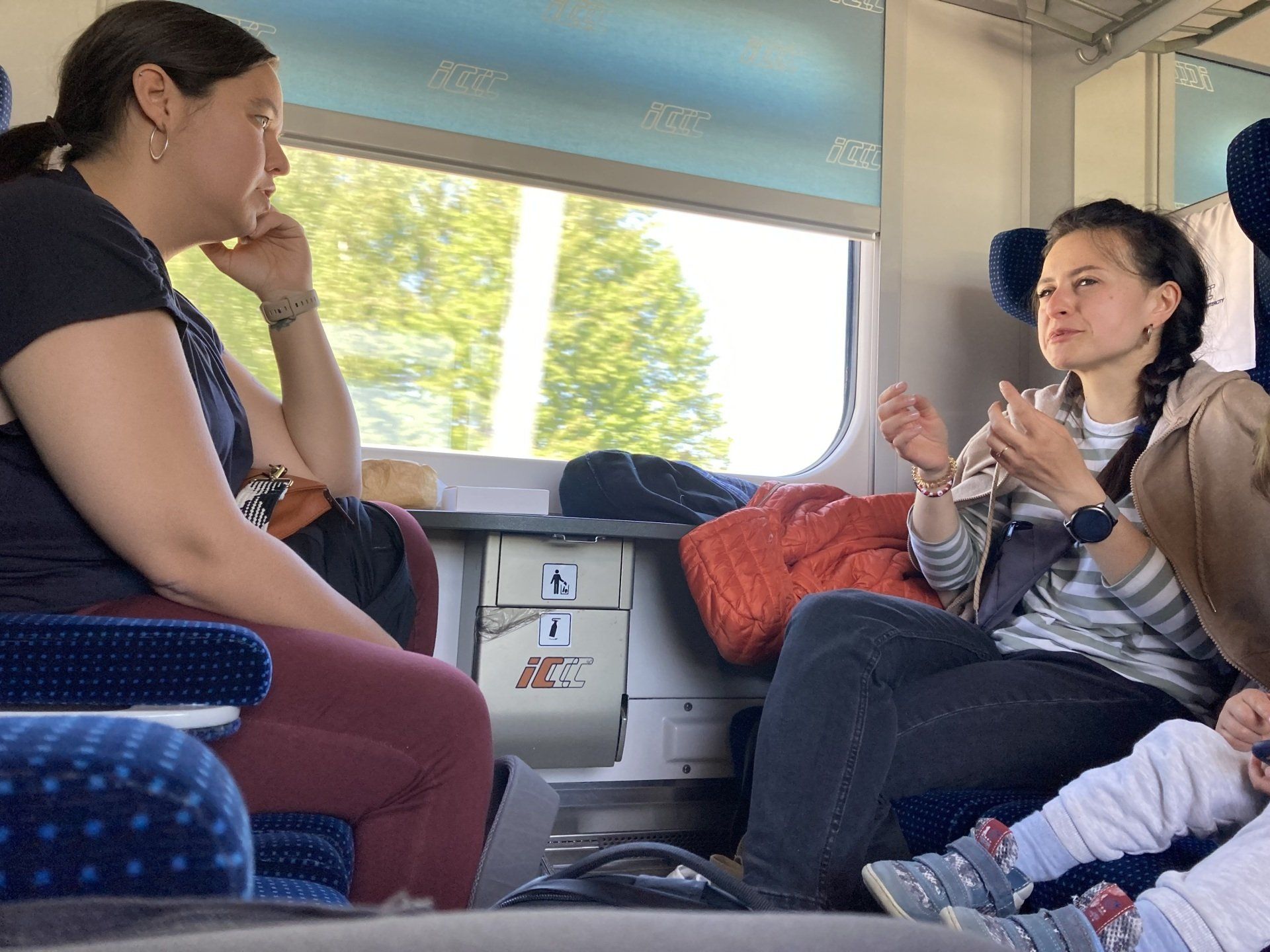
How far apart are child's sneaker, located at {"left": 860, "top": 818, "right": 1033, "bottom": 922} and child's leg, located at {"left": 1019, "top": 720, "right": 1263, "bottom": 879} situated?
→ 1.1 inches

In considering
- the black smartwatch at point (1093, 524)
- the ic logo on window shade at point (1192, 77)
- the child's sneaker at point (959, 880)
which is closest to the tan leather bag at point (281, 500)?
the child's sneaker at point (959, 880)

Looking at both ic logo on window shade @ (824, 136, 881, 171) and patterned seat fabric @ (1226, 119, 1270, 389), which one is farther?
ic logo on window shade @ (824, 136, 881, 171)

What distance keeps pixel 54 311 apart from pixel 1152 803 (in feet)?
4.69

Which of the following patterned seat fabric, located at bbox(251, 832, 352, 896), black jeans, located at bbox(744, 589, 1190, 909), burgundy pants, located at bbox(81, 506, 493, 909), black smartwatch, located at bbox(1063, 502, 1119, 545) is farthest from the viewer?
black smartwatch, located at bbox(1063, 502, 1119, 545)

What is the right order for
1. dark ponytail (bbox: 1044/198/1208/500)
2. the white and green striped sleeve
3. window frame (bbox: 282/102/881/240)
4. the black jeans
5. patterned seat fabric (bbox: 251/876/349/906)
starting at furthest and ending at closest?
window frame (bbox: 282/102/881/240) < the white and green striped sleeve < dark ponytail (bbox: 1044/198/1208/500) < the black jeans < patterned seat fabric (bbox: 251/876/349/906)

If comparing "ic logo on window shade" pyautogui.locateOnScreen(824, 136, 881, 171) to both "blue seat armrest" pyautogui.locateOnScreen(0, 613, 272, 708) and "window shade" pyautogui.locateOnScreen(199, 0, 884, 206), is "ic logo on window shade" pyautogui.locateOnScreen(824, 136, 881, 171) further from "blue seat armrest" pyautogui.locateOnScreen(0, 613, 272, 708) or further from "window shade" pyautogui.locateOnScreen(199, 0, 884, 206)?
"blue seat armrest" pyautogui.locateOnScreen(0, 613, 272, 708)

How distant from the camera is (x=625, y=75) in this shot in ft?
9.04

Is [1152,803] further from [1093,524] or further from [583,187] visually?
[583,187]

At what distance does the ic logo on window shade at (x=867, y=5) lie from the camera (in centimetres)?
306

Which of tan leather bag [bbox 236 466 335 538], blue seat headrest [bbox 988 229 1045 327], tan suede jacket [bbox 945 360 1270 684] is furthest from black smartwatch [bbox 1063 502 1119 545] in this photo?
tan leather bag [bbox 236 466 335 538]

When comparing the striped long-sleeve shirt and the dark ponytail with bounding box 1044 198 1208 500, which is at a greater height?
the dark ponytail with bounding box 1044 198 1208 500

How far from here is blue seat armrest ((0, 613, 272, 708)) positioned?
811mm

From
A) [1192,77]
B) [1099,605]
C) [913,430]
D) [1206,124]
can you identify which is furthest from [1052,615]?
[1192,77]

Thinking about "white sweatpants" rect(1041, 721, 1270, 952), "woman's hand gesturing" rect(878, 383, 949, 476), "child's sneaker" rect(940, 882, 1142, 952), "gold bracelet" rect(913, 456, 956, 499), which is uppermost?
"woman's hand gesturing" rect(878, 383, 949, 476)
